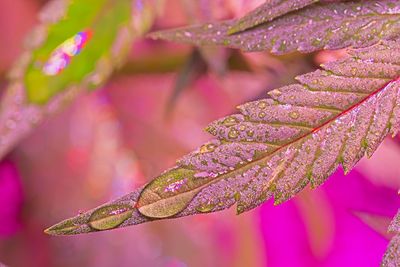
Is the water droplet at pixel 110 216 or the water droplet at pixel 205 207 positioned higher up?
the water droplet at pixel 110 216

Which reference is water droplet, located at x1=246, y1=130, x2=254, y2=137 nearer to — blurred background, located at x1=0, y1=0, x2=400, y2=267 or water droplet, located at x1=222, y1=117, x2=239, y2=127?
water droplet, located at x1=222, y1=117, x2=239, y2=127

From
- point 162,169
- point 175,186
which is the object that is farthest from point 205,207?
point 162,169

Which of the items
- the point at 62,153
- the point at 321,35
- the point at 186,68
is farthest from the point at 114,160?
the point at 321,35

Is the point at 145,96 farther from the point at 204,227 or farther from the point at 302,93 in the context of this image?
the point at 302,93

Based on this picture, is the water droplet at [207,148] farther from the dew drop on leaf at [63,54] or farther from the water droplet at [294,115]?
the dew drop on leaf at [63,54]

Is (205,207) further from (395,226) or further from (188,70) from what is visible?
(188,70)

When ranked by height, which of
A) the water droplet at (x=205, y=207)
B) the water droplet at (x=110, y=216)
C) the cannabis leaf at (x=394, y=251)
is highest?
the water droplet at (x=110, y=216)

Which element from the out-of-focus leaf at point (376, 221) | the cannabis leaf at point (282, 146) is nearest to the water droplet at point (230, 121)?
the cannabis leaf at point (282, 146)
